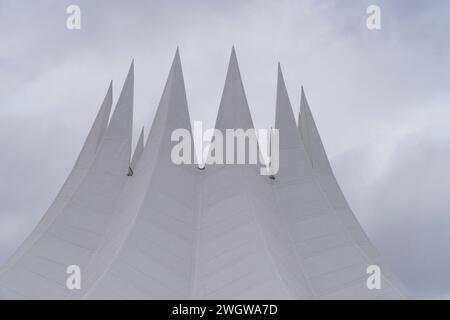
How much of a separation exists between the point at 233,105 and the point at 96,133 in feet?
13.2

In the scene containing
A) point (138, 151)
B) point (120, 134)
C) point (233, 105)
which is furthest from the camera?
point (138, 151)

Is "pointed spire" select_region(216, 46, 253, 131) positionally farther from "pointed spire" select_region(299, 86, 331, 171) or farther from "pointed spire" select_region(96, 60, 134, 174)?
"pointed spire" select_region(96, 60, 134, 174)

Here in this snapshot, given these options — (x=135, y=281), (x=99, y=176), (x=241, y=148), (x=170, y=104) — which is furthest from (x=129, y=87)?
(x=135, y=281)

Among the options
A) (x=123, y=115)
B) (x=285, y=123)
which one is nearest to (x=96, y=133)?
(x=123, y=115)

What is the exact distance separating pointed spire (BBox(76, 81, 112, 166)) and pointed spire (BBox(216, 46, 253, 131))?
360 cm

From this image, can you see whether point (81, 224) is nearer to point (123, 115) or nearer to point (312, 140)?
point (123, 115)

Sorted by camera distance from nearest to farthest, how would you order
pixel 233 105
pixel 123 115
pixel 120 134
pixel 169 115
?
1. pixel 169 115
2. pixel 233 105
3. pixel 120 134
4. pixel 123 115

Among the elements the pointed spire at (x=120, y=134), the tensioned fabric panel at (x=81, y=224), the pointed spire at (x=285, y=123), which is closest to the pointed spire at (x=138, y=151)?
the pointed spire at (x=120, y=134)

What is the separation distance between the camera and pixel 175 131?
13.5 meters

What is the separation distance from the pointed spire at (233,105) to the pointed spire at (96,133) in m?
3.60

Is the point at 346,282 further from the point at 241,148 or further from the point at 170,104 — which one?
the point at 170,104

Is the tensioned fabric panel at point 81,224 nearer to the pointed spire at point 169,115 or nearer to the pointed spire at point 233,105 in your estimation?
the pointed spire at point 169,115

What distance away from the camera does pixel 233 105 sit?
14242 millimetres

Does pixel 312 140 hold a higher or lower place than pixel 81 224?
higher
